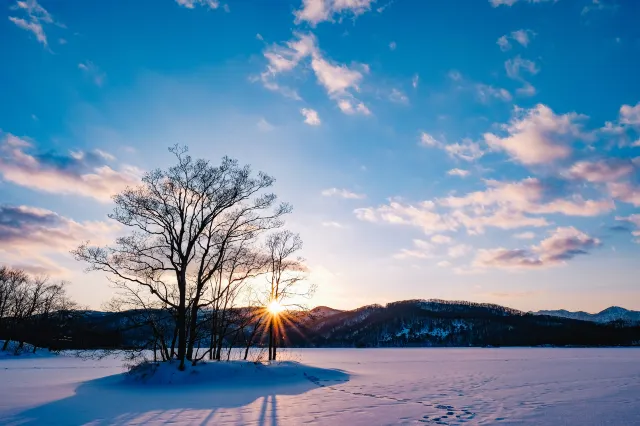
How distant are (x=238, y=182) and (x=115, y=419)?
1374cm

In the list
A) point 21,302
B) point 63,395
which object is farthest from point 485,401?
point 21,302

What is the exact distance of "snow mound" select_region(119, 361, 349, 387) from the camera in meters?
20.6

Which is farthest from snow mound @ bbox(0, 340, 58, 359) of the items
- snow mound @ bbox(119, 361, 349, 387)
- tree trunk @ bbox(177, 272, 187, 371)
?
tree trunk @ bbox(177, 272, 187, 371)

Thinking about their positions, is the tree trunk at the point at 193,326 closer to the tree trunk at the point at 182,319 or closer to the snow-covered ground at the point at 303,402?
the tree trunk at the point at 182,319

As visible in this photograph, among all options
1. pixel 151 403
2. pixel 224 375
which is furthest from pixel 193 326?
pixel 151 403

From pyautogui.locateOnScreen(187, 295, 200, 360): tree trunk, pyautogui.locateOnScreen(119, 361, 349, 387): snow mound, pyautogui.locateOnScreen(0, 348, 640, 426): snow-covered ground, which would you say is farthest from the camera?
pyautogui.locateOnScreen(187, 295, 200, 360): tree trunk

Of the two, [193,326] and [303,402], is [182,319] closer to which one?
[193,326]

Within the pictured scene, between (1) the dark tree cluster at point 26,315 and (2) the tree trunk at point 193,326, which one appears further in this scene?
(1) the dark tree cluster at point 26,315

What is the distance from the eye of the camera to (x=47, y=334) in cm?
7600

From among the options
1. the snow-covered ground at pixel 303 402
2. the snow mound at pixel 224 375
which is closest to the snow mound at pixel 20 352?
the snow-covered ground at pixel 303 402

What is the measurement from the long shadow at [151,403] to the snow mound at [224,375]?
0.35 metres

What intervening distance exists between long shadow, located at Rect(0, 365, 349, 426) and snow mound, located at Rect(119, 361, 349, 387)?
347mm

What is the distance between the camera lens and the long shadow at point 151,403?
1161cm

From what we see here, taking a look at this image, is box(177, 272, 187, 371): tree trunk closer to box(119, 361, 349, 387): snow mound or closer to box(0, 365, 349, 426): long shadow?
box(119, 361, 349, 387): snow mound
